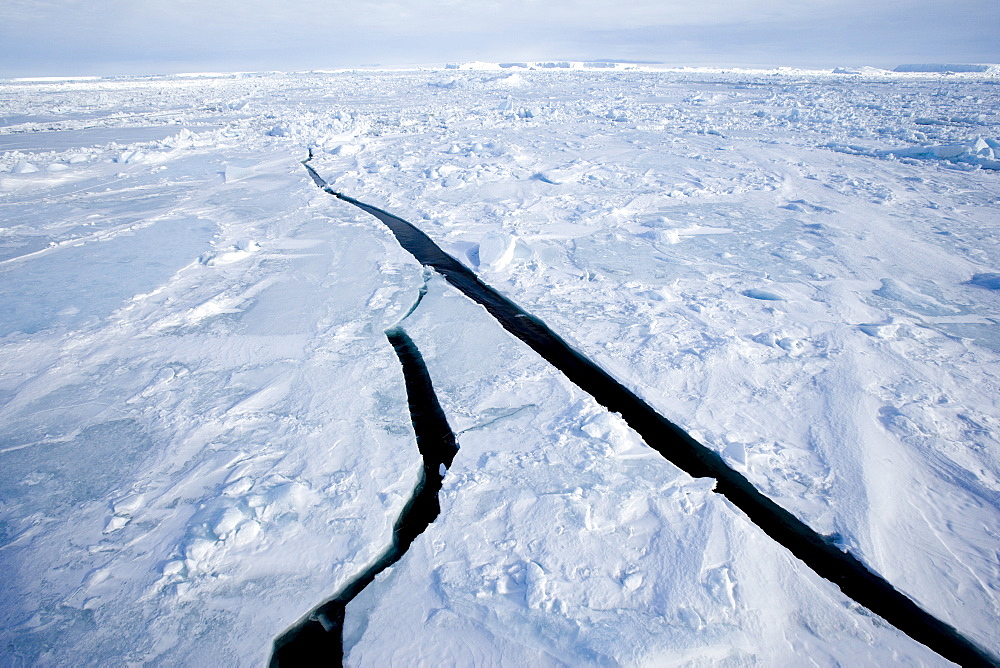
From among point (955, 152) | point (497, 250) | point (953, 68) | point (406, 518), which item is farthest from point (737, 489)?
point (953, 68)

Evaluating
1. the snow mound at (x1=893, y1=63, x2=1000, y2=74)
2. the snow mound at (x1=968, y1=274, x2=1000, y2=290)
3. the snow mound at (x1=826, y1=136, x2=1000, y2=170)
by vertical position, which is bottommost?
the snow mound at (x1=893, y1=63, x2=1000, y2=74)

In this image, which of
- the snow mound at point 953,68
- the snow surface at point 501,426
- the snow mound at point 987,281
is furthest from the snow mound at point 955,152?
the snow mound at point 953,68

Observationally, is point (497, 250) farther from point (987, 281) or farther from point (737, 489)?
point (987, 281)

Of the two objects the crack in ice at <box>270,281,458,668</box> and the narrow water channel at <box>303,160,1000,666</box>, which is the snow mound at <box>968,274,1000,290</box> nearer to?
the narrow water channel at <box>303,160,1000,666</box>

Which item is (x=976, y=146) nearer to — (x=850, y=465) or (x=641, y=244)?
(x=641, y=244)

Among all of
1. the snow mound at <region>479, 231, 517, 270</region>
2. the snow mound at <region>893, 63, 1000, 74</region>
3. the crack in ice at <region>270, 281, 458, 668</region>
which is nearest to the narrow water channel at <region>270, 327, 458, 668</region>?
the crack in ice at <region>270, 281, 458, 668</region>

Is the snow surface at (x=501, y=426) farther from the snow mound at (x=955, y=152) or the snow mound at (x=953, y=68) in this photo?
the snow mound at (x=953, y=68)

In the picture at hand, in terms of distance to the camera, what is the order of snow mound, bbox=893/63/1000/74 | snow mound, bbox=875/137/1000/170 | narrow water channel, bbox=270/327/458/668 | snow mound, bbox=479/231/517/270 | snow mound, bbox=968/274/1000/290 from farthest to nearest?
snow mound, bbox=893/63/1000/74 → snow mound, bbox=875/137/1000/170 → snow mound, bbox=479/231/517/270 → snow mound, bbox=968/274/1000/290 → narrow water channel, bbox=270/327/458/668

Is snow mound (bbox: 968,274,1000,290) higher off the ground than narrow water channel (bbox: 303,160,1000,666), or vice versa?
snow mound (bbox: 968,274,1000,290)
